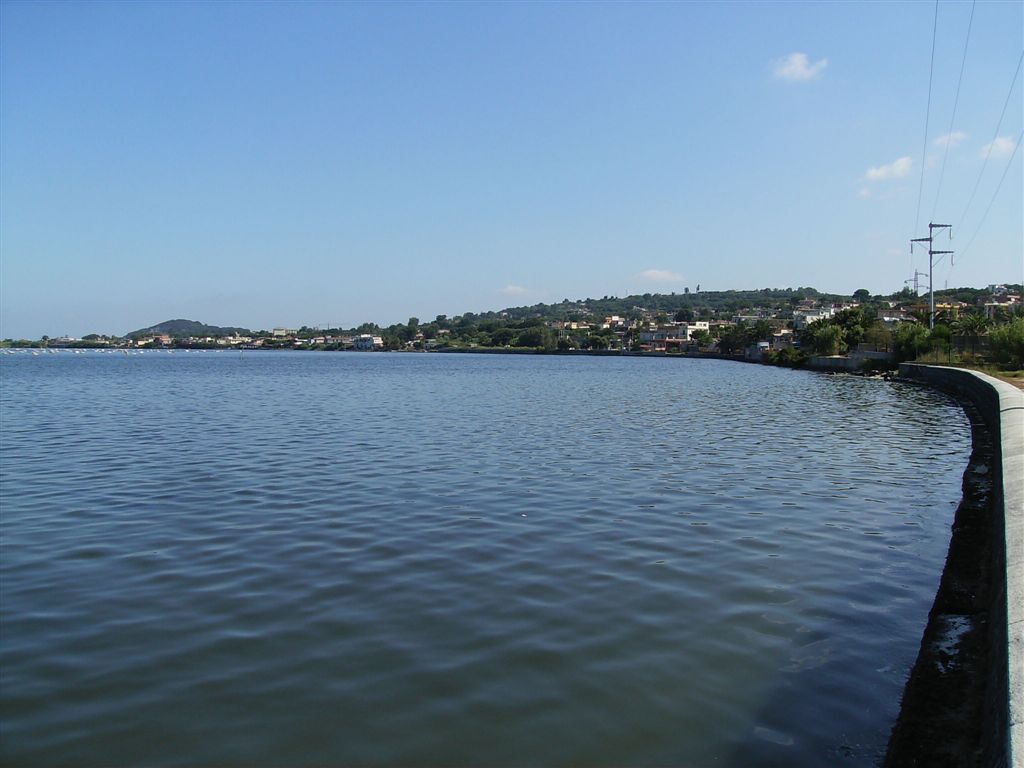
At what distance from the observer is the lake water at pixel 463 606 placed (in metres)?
5.46

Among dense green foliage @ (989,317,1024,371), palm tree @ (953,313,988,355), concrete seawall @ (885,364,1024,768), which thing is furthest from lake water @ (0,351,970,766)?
palm tree @ (953,313,988,355)

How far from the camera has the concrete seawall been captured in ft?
14.2

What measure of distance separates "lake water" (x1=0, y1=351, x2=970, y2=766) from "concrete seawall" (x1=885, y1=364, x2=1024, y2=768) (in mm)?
205

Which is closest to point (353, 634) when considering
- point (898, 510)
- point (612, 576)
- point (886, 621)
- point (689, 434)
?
point (612, 576)

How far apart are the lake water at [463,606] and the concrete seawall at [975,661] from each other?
0.20 metres

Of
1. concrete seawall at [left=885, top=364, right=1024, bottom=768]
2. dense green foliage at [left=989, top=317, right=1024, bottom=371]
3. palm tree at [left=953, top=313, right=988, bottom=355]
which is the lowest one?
concrete seawall at [left=885, top=364, right=1024, bottom=768]

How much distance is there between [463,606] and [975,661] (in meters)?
4.42

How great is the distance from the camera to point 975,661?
255 inches

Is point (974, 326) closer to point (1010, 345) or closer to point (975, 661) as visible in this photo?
point (1010, 345)

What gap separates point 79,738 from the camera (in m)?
5.43

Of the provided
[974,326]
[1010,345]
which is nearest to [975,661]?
[1010,345]

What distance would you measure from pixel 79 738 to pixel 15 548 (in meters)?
5.87

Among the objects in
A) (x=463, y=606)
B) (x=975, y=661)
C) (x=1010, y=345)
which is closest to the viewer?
(x=975, y=661)

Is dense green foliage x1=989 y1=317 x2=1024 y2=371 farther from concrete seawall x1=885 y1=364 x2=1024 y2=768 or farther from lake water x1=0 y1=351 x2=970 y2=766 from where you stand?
concrete seawall x1=885 y1=364 x2=1024 y2=768
